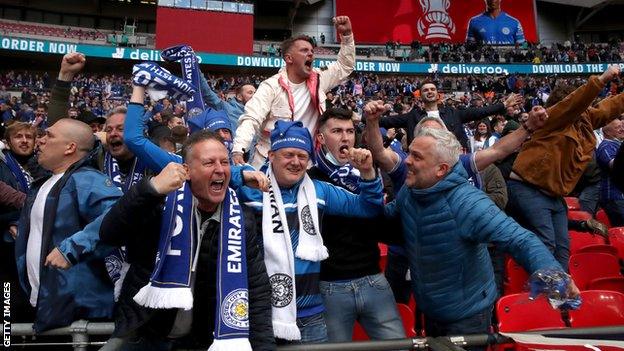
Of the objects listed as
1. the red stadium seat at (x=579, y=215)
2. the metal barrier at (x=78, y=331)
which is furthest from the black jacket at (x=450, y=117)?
the metal barrier at (x=78, y=331)

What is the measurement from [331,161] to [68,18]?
34.3 metres

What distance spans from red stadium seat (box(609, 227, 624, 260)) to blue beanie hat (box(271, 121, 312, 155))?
2910 mm

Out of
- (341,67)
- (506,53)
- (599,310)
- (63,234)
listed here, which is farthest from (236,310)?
(506,53)

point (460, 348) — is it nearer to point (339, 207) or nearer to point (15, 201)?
point (339, 207)

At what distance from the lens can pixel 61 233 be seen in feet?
7.37

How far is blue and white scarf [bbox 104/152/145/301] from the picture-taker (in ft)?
7.71

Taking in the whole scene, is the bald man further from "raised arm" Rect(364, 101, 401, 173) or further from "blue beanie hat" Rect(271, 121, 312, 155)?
"raised arm" Rect(364, 101, 401, 173)

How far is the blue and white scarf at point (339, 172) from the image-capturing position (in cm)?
263

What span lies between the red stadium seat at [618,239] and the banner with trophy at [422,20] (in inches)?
1166

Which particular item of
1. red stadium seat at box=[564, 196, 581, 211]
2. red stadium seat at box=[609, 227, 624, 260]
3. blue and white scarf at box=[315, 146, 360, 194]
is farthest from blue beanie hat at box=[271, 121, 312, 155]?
red stadium seat at box=[564, 196, 581, 211]

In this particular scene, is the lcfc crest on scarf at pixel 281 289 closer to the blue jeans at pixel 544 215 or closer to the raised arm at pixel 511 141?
the raised arm at pixel 511 141

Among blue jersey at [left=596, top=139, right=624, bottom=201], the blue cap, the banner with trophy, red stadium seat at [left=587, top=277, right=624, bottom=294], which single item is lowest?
red stadium seat at [left=587, top=277, right=624, bottom=294]

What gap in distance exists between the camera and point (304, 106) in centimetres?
355

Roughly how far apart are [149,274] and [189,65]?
2.47m
